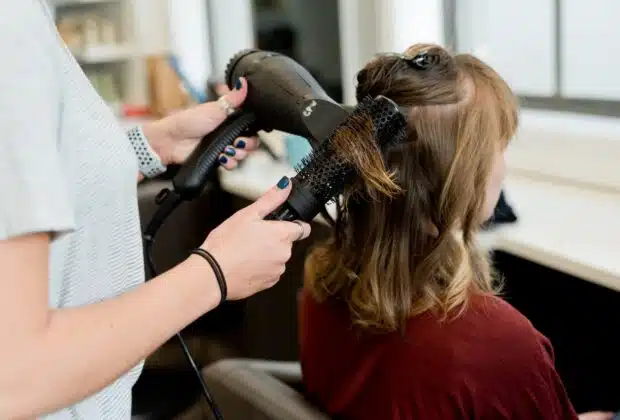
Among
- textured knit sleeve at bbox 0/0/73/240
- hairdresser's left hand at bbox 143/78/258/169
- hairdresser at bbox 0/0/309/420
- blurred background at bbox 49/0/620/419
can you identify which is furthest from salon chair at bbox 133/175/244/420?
textured knit sleeve at bbox 0/0/73/240

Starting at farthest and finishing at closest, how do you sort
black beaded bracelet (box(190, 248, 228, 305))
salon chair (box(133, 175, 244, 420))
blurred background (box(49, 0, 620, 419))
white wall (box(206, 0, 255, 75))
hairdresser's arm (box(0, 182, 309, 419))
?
1. white wall (box(206, 0, 255, 75))
2. salon chair (box(133, 175, 244, 420))
3. blurred background (box(49, 0, 620, 419))
4. black beaded bracelet (box(190, 248, 228, 305))
5. hairdresser's arm (box(0, 182, 309, 419))

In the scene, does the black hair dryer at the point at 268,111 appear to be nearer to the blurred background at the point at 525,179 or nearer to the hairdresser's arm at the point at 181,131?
the hairdresser's arm at the point at 181,131

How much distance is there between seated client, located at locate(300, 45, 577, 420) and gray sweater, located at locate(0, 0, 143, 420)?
0.95 feet

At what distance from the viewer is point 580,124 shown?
1.76m

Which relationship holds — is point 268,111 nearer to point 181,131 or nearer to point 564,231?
point 181,131

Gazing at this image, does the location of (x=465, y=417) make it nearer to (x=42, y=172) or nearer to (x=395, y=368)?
(x=395, y=368)

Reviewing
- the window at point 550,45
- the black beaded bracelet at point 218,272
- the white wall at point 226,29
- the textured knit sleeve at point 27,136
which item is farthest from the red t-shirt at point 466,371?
the white wall at point 226,29

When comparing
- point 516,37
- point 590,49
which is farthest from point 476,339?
point 516,37

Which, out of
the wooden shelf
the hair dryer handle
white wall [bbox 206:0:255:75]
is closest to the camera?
the hair dryer handle

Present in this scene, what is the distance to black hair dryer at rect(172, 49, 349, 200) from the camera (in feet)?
3.08

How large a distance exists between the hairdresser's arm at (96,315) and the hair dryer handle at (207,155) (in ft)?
1.16

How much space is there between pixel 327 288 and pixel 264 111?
25cm

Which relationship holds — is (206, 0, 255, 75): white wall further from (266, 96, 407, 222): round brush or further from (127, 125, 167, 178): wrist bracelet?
(266, 96, 407, 222): round brush

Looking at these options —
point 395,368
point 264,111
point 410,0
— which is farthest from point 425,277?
point 410,0
